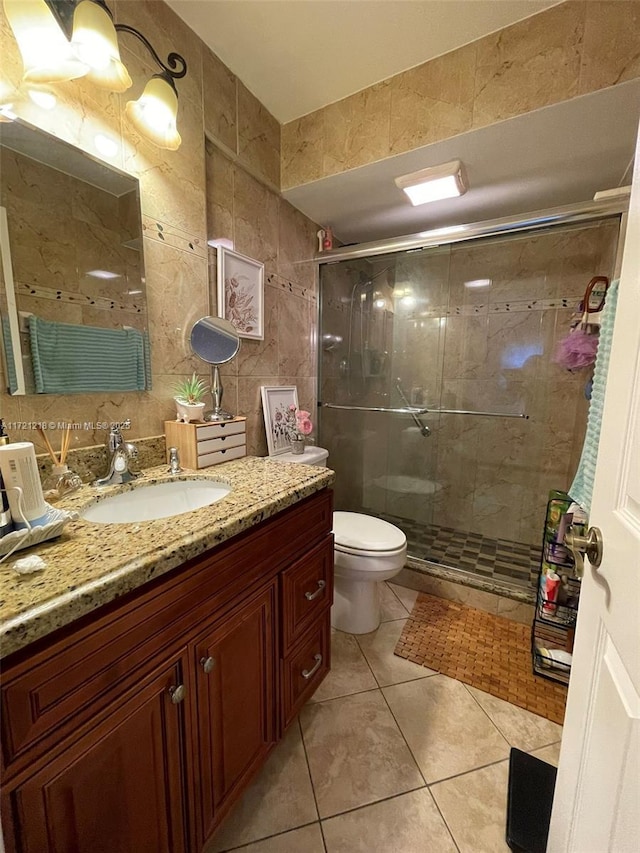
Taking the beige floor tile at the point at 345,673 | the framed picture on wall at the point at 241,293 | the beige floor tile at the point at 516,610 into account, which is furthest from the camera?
the beige floor tile at the point at 516,610

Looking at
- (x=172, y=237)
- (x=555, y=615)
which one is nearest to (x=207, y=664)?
(x=172, y=237)

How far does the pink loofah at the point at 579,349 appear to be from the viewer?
140 centimetres

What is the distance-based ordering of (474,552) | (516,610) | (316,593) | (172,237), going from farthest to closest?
1. (474,552)
2. (516,610)
3. (172,237)
4. (316,593)

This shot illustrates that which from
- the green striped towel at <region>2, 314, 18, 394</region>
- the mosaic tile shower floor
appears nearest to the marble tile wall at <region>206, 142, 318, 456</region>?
the green striped towel at <region>2, 314, 18, 394</region>

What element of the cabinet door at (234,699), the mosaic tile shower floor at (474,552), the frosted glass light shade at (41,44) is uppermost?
the frosted glass light shade at (41,44)

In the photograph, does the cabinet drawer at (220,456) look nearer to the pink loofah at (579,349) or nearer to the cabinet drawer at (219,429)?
the cabinet drawer at (219,429)

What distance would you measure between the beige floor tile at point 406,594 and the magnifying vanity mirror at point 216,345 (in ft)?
4.53

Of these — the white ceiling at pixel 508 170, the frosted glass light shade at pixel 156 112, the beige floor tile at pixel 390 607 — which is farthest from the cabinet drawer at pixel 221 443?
the white ceiling at pixel 508 170

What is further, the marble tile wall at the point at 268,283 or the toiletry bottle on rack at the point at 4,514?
the marble tile wall at the point at 268,283

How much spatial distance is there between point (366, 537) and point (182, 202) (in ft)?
5.04

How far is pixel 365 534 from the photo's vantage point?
5.20ft

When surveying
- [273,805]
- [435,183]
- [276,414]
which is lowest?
[273,805]

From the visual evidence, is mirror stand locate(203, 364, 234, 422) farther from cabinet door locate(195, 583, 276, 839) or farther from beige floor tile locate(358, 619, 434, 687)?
beige floor tile locate(358, 619, 434, 687)

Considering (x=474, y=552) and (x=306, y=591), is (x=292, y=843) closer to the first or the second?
(x=306, y=591)
